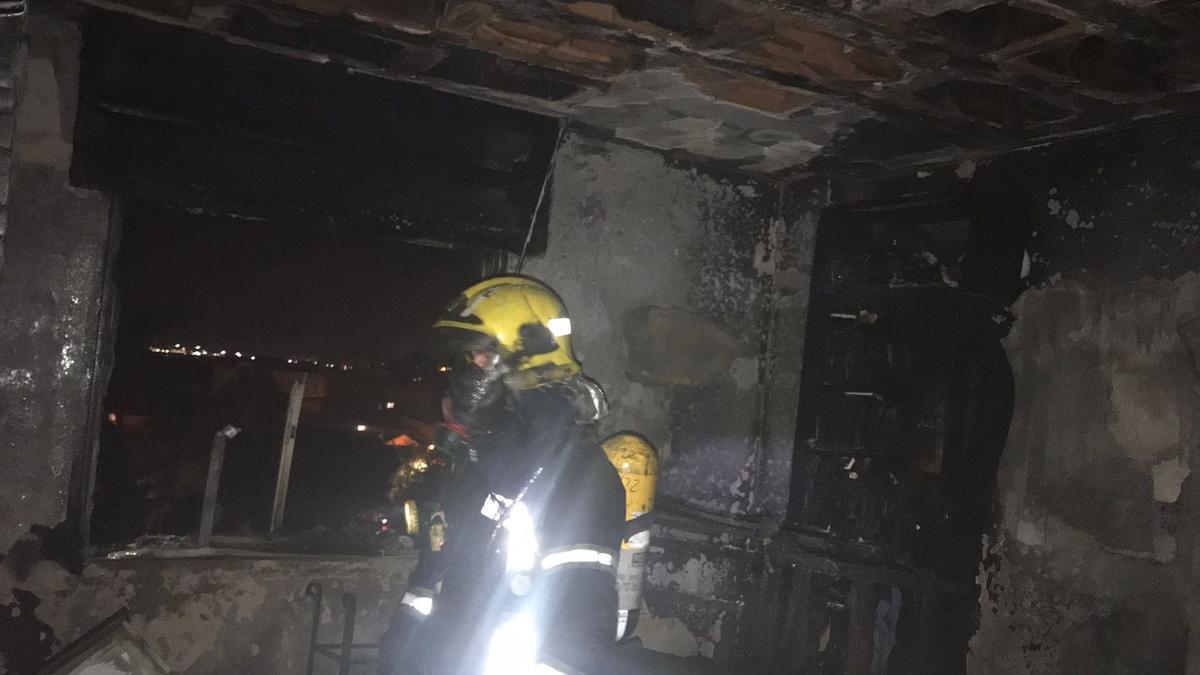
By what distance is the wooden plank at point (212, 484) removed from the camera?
3.75m

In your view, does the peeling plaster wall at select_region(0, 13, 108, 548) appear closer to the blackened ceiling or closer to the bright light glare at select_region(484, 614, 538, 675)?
the blackened ceiling

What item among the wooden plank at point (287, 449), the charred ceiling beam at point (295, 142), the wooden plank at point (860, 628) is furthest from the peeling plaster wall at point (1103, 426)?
the wooden plank at point (287, 449)

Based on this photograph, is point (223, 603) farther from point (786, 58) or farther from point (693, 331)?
point (786, 58)

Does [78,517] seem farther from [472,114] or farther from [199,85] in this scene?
[472,114]

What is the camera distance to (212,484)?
378 cm

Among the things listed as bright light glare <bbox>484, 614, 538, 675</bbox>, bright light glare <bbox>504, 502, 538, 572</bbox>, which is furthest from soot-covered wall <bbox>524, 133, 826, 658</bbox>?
bright light glare <bbox>484, 614, 538, 675</bbox>

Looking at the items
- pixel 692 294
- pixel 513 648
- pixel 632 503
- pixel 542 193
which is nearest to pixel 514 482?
pixel 513 648

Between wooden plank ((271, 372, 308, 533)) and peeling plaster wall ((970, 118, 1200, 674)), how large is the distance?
331 cm

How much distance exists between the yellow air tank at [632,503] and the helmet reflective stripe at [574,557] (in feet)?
3.08

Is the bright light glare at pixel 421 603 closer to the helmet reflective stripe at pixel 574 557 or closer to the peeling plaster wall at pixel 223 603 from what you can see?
the helmet reflective stripe at pixel 574 557

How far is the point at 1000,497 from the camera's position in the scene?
3.74m

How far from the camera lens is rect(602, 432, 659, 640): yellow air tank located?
12.0 feet

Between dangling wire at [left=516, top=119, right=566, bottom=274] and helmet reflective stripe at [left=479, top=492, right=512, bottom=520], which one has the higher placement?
dangling wire at [left=516, top=119, right=566, bottom=274]

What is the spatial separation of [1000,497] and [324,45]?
3.60 metres
